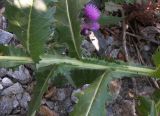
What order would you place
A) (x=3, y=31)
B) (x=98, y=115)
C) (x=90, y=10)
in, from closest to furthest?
(x=98, y=115), (x=90, y=10), (x=3, y=31)

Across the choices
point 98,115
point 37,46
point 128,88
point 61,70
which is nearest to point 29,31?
point 37,46

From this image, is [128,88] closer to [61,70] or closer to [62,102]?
[62,102]

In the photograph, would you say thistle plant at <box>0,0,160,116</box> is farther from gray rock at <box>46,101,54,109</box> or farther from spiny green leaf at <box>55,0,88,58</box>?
gray rock at <box>46,101,54,109</box>

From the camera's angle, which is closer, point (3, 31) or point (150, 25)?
point (3, 31)

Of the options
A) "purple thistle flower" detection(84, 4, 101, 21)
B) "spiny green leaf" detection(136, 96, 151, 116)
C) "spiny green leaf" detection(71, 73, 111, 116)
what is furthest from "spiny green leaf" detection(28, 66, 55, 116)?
"purple thistle flower" detection(84, 4, 101, 21)

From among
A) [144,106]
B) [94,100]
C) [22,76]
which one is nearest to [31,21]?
[94,100]

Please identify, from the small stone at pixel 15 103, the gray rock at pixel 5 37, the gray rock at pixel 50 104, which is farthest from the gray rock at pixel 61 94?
the gray rock at pixel 5 37

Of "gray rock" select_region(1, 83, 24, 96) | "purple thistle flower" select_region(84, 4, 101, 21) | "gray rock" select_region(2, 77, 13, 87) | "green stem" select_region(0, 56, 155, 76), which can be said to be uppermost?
"purple thistle flower" select_region(84, 4, 101, 21)
